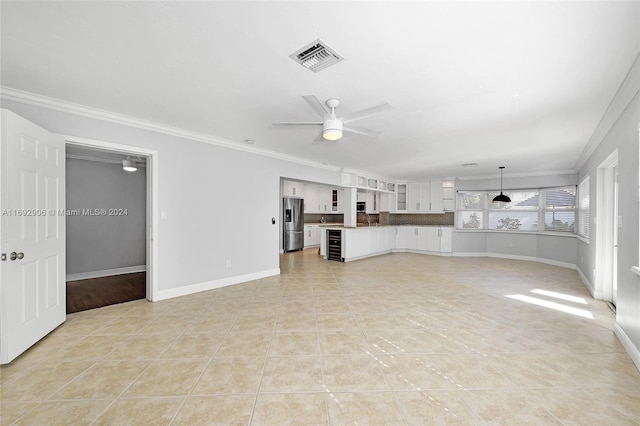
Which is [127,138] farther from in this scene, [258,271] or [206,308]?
[258,271]

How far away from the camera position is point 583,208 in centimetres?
580

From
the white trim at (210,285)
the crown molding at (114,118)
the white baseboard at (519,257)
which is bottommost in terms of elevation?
the white baseboard at (519,257)

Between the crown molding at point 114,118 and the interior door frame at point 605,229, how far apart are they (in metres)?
5.32

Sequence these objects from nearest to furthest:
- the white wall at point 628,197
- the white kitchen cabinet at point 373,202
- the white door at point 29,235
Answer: the white door at point 29,235
the white wall at point 628,197
the white kitchen cabinet at point 373,202

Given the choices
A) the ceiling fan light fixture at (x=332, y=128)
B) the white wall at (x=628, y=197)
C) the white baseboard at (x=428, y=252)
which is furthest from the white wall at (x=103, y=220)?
the white wall at (x=628, y=197)

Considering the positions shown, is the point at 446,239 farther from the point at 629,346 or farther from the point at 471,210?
the point at 629,346

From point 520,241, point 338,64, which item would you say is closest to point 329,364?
point 338,64

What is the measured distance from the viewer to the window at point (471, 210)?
27.9 feet

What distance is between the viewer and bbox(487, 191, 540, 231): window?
7670 millimetres

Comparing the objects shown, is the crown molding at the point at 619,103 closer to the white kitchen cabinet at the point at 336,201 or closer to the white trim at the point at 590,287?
the white trim at the point at 590,287

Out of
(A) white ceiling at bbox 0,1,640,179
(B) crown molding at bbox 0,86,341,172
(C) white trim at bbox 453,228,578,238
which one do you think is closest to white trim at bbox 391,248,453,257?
(C) white trim at bbox 453,228,578,238

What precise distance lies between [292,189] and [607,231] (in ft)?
24.0

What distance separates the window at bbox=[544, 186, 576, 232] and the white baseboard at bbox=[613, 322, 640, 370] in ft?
16.8

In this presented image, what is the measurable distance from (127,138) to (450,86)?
3931mm
